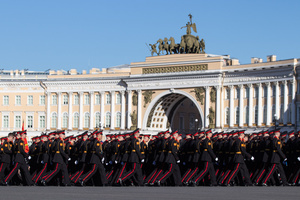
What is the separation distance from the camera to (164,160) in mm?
24781

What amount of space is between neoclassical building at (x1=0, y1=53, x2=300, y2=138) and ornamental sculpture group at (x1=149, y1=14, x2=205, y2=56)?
95 centimetres

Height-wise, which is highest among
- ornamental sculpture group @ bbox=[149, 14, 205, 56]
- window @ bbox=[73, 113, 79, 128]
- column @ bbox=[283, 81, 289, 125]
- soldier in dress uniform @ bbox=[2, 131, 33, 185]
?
ornamental sculpture group @ bbox=[149, 14, 205, 56]

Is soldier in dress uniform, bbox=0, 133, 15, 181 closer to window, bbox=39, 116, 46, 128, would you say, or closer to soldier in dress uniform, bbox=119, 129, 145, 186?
soldier in dress uniform, bbox=119, 129, 145, 186

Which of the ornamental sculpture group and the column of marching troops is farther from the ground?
the ornamental sculpture group

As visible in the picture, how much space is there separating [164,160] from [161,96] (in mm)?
47218

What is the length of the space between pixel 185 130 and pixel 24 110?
17.1 meters

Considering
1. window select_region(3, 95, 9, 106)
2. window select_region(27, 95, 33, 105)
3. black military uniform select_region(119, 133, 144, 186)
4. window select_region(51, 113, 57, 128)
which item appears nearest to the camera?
black military uniform select_region(119, 133, 144, 186)

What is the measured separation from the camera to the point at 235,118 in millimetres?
66812

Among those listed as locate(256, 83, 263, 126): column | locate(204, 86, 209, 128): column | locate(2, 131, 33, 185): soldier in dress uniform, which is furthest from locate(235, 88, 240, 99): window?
locate(2, 131, 33, 185): soldier in dress uniform

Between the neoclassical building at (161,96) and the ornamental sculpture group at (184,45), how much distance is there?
37.2 inches

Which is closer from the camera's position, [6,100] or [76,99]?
[76,99]

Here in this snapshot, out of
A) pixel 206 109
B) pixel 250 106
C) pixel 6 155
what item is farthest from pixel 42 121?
pixel 6 155

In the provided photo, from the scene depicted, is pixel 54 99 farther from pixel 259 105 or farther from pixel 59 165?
pixel 59 165

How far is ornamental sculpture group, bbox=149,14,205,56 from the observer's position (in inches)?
2795
